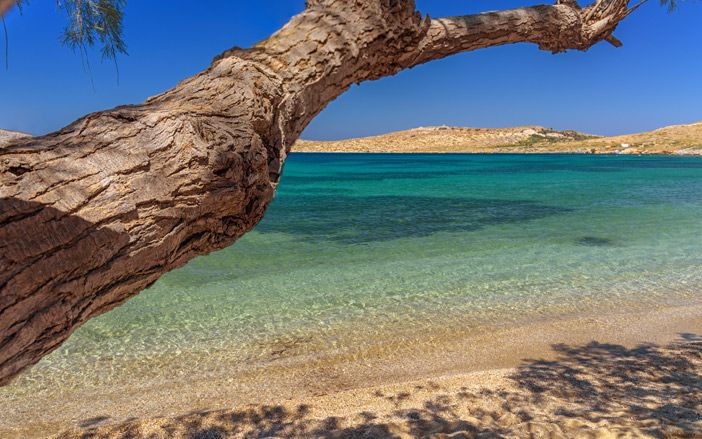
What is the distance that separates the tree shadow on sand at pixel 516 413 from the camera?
4.06m

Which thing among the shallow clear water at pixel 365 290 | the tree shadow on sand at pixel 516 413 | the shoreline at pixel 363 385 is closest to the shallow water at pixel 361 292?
the shallow clear water at pixel 365 290

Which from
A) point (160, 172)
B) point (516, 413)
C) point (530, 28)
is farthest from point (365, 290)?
point (160, 172)

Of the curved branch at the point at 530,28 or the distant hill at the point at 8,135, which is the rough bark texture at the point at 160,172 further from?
the curved branch at the point at 530,28

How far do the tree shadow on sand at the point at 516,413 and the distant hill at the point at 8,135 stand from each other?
3357mm

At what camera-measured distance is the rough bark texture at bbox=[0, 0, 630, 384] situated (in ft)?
5.11

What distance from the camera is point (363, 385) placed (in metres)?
5.62

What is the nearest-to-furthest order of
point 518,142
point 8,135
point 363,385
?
point 8,135 < point 363,385 < point 518,142

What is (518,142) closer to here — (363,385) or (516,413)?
(363,385)

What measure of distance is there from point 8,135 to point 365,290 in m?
7.68

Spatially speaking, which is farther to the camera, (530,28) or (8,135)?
(530,28)

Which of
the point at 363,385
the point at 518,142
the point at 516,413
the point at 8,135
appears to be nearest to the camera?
the point at 8,135

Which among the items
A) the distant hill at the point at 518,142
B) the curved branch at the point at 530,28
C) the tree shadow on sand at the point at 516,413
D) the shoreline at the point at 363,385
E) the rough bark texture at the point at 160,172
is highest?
the distant hill at the point at 518,142

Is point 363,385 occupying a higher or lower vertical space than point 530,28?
lower

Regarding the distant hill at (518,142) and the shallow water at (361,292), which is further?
the distant hill at (518,142)
